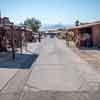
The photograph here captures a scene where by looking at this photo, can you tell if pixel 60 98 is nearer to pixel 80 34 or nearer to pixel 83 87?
pixel 83 87

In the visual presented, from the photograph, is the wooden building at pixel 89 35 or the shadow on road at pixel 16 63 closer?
the shadow on road at pixel 16 63

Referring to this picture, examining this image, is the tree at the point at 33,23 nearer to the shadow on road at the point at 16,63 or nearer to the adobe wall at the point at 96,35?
the adobe wall at the point at 96,35

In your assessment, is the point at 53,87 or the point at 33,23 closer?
the point at 53,87

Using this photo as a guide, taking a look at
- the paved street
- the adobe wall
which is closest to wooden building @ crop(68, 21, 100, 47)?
the adobe wall

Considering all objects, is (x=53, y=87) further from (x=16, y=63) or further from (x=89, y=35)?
(x=89, y=35)

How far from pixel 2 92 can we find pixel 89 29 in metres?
30.3

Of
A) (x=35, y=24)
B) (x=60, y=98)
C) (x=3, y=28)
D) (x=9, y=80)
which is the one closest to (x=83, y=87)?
(x=60, y=98)

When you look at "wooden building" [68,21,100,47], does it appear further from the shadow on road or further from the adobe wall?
the shadow on road

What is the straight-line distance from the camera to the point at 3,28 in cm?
2622

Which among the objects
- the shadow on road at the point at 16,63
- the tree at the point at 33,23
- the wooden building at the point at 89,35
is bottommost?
the shadow on road at the point at 16,63

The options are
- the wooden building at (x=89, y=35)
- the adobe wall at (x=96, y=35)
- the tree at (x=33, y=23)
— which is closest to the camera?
the adobe wall at (x=96, y=35)

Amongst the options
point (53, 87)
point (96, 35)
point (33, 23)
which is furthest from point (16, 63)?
point (33, 23)

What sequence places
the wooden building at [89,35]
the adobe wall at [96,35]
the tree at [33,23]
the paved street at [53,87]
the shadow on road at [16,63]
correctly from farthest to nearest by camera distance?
the tree at [33,23] < the wooden building at [89,35] < the adobe wall at [96,35] < the shadow on road at [16,63] < the paved street at [53,87]

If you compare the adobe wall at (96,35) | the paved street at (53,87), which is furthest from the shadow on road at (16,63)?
the adobe wall at (96,35)
